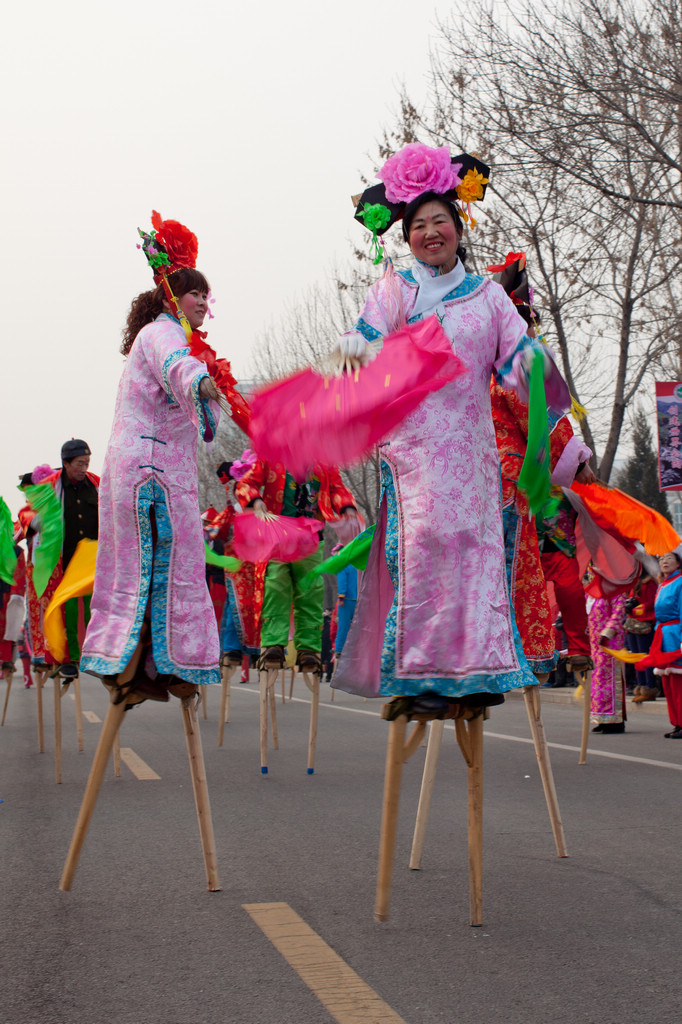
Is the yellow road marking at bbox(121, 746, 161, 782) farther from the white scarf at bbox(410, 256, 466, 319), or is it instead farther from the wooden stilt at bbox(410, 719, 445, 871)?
the white scarf at bbox(410, 256, 466, 319)

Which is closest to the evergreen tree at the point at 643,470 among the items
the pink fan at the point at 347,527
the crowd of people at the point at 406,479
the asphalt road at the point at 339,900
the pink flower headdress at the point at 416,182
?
the asphalt road at the point at 339,900

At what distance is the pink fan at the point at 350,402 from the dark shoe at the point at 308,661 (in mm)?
4209

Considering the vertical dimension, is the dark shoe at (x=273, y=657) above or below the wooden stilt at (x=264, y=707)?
above

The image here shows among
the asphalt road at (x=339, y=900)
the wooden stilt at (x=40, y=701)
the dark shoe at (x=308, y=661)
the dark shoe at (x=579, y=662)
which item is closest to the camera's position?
the asphalt road at (x=339, y=900)

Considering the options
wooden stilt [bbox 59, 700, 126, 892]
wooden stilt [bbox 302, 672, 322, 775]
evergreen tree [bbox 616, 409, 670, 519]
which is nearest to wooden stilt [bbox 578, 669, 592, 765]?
wooden stilt [bbox 302, 672, 322, 775]

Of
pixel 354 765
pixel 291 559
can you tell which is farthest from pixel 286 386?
pixel 354 765

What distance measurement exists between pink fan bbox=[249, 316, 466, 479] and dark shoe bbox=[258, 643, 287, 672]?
4.24 meters

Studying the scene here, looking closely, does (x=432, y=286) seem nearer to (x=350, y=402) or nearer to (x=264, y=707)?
(x=350, y=402)

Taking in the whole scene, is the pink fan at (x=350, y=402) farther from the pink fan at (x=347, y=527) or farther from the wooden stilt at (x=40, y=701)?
the wooden stilt at (x=40, y=701)

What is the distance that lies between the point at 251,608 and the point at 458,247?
5787mm

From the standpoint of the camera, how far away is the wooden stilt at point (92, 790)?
12.9ft

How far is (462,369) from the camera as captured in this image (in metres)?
3.38

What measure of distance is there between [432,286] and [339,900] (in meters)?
2.03

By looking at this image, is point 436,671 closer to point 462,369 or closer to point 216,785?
point 462,369
